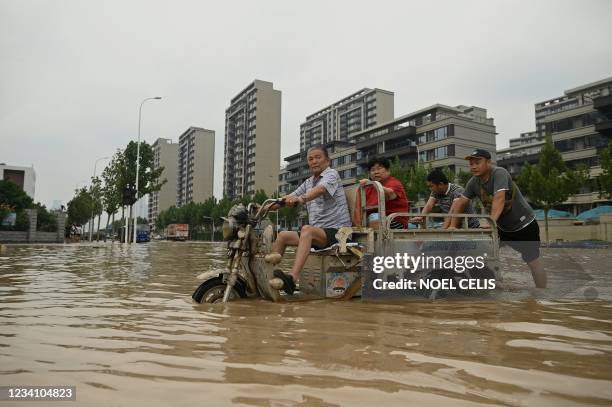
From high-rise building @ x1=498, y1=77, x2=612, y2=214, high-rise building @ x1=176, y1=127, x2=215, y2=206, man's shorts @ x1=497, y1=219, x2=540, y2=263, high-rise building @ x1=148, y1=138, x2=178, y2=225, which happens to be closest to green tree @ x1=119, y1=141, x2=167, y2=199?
man's shorts @ x1=497, y1=219, x2=540, y2=263

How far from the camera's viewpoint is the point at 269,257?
3992 mm

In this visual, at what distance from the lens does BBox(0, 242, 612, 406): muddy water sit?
1.70 metres

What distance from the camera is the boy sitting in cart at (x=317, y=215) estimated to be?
4.16m

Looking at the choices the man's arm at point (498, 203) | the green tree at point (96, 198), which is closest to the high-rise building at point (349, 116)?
the green tree at point (96, 198)

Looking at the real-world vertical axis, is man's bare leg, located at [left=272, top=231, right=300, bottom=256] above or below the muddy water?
above

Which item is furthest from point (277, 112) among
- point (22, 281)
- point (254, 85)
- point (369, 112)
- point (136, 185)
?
point (22, 281)

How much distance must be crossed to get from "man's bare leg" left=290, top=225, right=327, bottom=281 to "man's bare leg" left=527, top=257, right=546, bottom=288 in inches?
97.0

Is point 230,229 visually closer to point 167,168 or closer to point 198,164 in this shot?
point 198,164

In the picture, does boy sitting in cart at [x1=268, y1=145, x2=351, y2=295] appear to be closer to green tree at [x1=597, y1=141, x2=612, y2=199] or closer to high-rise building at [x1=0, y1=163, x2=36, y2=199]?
green tree at [x1=597, y1=141, x2=612, y2=199]

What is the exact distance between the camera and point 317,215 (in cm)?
470

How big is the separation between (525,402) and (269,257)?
8.73ft

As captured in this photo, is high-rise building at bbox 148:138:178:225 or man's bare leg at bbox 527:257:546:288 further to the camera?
high-rise building at bbox 148:138:178:225

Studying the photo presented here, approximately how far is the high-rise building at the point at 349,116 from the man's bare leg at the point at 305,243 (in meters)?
90.4

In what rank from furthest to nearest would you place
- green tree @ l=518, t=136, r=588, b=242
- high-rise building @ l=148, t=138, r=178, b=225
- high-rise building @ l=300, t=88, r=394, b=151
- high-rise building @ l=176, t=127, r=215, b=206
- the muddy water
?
high-rise building @ l=148, t=138, r=178, b=225 < high-rise building @ l=176, t=127, r=215, b=206 < high-rise building @ l=300, t=88, r=394, b=151 < green tree @ l=518, t=136, r=588, b=242 < the muddy water
